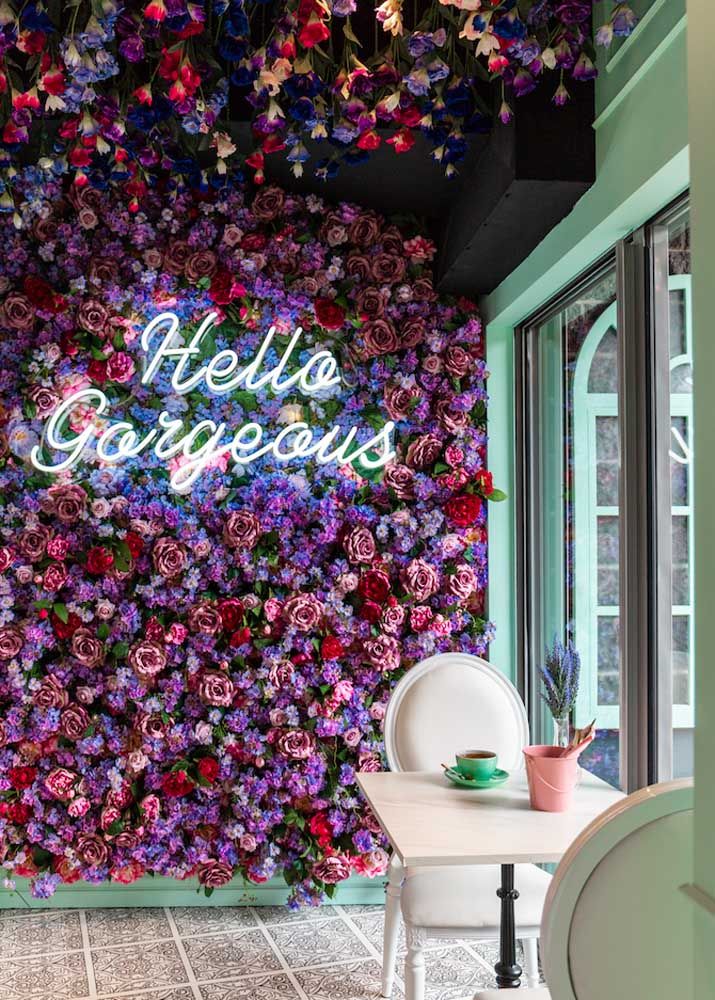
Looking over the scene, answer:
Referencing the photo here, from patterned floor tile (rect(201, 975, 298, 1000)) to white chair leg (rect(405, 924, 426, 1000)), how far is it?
68cm

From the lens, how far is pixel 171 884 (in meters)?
3.86

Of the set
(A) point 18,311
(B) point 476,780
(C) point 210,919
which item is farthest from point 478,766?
(A) point 18,311

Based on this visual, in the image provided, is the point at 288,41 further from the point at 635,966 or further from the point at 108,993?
the point at 108,993

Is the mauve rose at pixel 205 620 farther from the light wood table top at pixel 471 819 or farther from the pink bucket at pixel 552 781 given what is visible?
the pink bucket at pixel 552 781

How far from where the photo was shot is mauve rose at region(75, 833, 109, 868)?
A: 3.73 meters

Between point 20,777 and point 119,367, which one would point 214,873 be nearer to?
point 20,777

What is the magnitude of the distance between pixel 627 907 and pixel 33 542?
2877 mm

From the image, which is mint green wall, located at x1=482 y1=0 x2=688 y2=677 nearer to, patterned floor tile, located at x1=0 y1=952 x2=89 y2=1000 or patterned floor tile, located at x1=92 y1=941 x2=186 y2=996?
patterned floor tile, located at x1=92 y1=941 x2=186 y2=996

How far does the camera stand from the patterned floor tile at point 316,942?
3.38 m

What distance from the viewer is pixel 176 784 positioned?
3.73 metres

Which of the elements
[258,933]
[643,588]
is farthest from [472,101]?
[258,933]

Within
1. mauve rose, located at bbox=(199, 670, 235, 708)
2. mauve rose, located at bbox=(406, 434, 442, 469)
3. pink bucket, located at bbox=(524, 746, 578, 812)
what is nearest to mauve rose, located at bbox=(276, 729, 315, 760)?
mauve rose, located at bbox=(199, 670, 235, 708)

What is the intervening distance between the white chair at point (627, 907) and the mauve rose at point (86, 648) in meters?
2.59

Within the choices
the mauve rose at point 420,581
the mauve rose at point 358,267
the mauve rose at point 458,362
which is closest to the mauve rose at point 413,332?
the mauve rose at point 458,362
